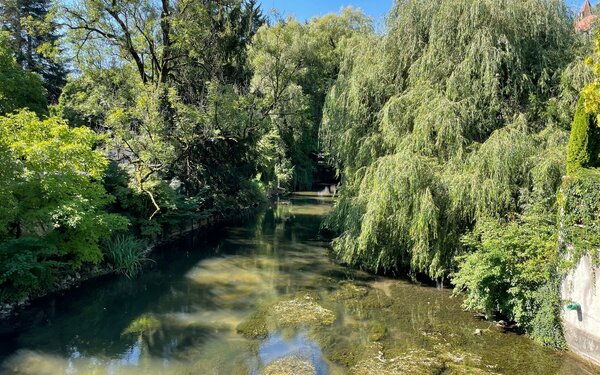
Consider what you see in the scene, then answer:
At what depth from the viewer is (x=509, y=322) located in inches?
330

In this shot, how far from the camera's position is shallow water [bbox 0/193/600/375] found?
269 inches

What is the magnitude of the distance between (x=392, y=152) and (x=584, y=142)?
5056mm

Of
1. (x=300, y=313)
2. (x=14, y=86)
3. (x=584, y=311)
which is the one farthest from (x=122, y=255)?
(x=584, y=311)

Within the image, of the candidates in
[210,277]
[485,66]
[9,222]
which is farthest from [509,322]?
[9,222]

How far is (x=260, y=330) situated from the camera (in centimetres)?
826

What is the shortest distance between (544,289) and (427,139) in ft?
15.0

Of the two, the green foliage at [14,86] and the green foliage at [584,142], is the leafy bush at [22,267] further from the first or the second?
the green foliage at [584,142]

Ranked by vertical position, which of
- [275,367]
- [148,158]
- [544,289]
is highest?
[148,158]

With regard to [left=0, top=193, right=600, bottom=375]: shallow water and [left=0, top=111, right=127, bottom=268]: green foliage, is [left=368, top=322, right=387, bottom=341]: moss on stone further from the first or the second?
[left=0, top=111, right=127, bottom=268]: green foliage

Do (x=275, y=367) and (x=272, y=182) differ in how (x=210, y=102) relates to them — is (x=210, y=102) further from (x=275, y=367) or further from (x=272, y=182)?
(x=272, y=182)

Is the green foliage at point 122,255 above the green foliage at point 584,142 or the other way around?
the other way around


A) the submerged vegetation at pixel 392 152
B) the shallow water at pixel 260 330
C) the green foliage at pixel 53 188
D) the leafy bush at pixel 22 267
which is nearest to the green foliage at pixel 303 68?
the submerged vegetation at pixel 392 152

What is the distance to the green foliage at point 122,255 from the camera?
38.7ft

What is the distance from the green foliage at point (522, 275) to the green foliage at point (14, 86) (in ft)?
52.2
